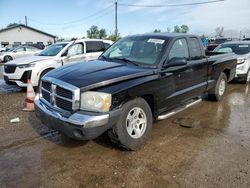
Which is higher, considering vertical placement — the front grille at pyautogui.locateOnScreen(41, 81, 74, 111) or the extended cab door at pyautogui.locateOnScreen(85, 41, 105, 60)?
the extended cab door at pyautogui.locateOnScreen(85, 41, 105, 60)

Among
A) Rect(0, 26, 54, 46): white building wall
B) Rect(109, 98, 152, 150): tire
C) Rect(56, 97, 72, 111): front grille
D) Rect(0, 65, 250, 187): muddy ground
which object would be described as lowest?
Rect(0, 65, 250, 187): muddy ground

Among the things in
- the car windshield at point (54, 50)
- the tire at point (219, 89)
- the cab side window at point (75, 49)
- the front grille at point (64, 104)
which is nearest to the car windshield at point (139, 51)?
the front grille at point (64, 104)

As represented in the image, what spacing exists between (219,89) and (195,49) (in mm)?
1951

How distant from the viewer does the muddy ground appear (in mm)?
3170

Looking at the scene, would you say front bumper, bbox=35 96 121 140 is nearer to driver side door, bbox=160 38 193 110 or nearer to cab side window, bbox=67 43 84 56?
driver side door, bbox=160 38 193 110

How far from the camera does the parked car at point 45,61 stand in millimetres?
8203

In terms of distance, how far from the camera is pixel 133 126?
393cm

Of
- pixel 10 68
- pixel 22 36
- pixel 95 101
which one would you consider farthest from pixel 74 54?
pixel 22 36

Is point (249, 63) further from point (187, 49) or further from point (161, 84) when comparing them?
point (161, 84)

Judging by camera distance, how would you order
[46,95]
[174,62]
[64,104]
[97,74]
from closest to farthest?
[64,104]
[97,74]
[46,95]
[174,62]

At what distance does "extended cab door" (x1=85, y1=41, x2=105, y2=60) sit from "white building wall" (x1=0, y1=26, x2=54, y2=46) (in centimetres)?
3988

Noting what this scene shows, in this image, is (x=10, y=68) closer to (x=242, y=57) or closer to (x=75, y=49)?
(x=75, y=49)

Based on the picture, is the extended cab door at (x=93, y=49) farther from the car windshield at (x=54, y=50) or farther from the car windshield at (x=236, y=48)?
the car windshield at (x=236, y=48)

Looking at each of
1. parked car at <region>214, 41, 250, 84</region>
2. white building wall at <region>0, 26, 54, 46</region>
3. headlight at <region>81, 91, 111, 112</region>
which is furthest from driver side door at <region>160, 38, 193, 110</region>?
white building wall at <region>0, 26, 54, 46</region>
